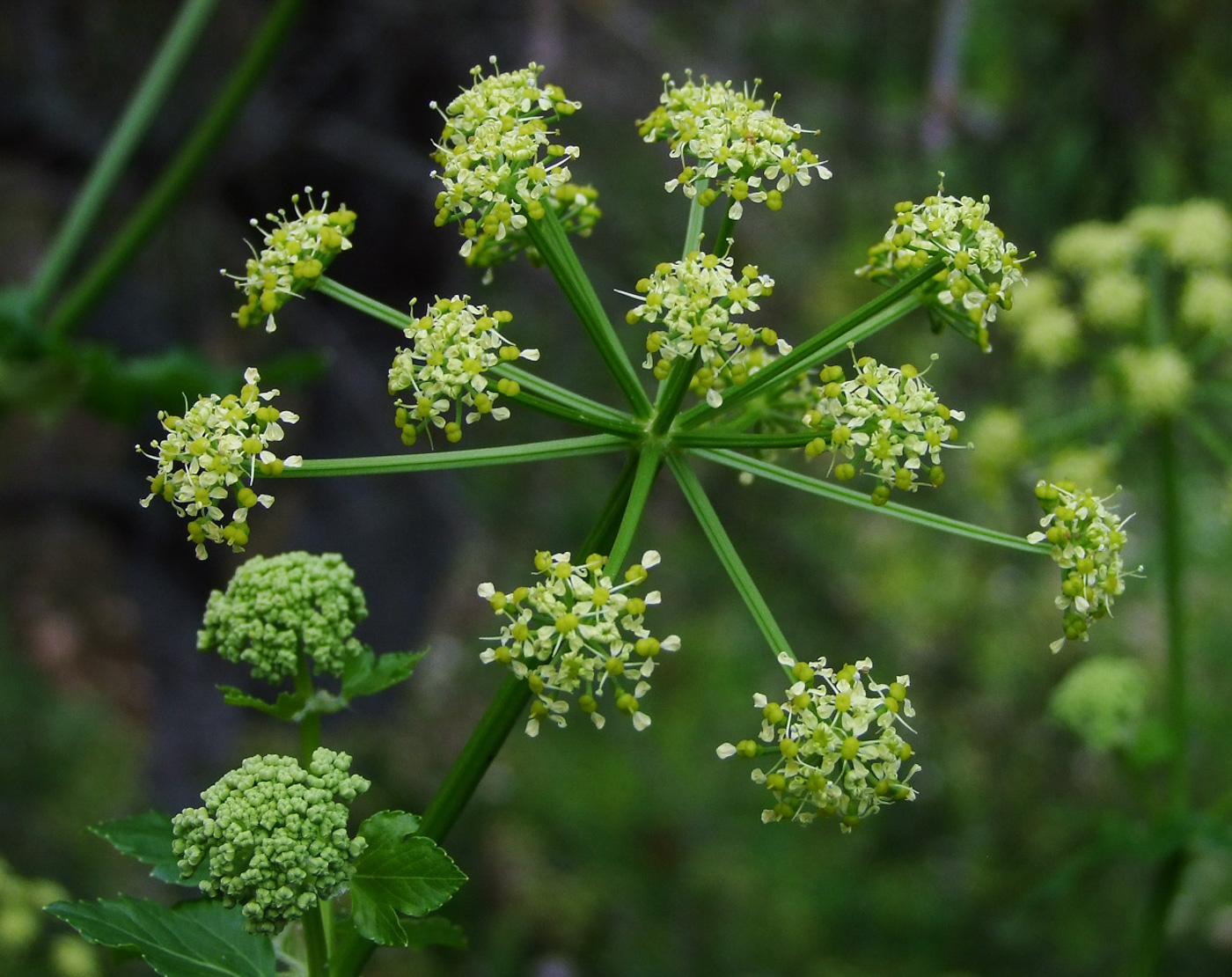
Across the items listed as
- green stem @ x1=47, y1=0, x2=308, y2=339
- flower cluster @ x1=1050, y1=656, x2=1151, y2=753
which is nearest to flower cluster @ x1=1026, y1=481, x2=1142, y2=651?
flower cluster @ x1=1050, y1=656, x2=1151, y2=753

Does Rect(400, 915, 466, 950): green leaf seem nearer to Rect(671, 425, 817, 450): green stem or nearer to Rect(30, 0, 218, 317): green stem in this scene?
Rect(671, 425, 817, 450): green stem

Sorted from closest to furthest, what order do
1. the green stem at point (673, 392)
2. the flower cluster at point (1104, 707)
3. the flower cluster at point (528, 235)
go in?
the green stem at point (673, 392) → the flower cluster at point (528, 235) → the flower cluster at point (1104, 707)

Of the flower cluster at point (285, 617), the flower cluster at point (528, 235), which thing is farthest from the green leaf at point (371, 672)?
the flower cluster at point (528, 235)

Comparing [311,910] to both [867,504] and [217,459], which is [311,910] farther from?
[867,504]

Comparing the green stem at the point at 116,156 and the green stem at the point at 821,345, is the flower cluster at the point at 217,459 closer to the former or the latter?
the green stem at the point at 821,345

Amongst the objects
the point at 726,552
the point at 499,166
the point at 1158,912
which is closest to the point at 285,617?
the point at 726,552
